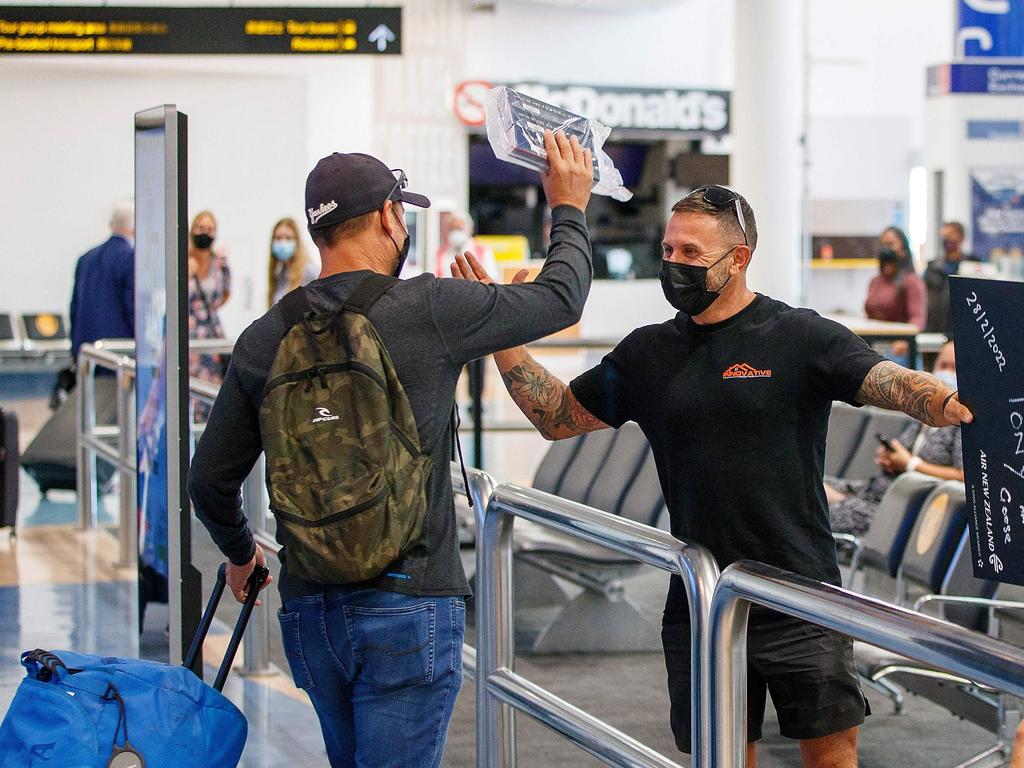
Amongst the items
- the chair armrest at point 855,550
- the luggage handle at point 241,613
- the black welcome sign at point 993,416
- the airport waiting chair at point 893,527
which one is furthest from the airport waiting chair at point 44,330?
the black welcome sign at point 993,416

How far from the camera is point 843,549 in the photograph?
624cm

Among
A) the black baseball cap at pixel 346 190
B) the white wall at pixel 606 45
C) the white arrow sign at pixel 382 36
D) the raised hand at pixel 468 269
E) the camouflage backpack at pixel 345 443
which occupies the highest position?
the white wall at pixel 606 45

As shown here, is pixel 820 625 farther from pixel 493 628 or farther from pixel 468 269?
pixel 493 628

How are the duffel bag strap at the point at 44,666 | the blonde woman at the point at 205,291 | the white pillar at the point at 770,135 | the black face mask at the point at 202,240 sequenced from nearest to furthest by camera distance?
the duffel bag strap at the point at 44,666 → the black face mask at the point at 202,240 → the blonde woman at the point at 205,291 → the white pillar at the point at 770,135

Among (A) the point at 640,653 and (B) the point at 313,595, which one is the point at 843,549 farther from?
(B) the point at 313,595

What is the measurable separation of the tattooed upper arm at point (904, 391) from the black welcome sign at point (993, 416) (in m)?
0.17

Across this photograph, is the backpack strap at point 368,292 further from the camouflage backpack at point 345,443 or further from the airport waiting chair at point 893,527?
the airport waiting chair at point 893,527

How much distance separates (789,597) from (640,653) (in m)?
3.66

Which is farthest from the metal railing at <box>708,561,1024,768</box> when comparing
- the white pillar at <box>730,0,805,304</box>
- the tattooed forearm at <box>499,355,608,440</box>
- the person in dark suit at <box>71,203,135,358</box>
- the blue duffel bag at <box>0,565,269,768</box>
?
the white pillar at <box>730,0,805,304</box>

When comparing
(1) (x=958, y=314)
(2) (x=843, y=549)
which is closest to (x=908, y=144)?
(2) (x=843, y=549)

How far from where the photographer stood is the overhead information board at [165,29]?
845 centimetres

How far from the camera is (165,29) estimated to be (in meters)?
8.50

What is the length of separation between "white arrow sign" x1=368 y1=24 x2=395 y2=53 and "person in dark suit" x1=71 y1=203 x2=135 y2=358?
1858 mm

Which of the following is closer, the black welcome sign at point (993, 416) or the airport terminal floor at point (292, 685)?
the black welcome sign at point (993, 416)
